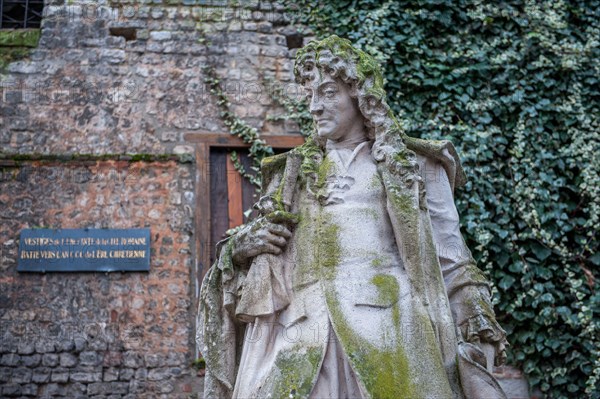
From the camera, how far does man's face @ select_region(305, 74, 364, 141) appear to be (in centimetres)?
466

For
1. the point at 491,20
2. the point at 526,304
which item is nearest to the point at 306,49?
the point at 526,304

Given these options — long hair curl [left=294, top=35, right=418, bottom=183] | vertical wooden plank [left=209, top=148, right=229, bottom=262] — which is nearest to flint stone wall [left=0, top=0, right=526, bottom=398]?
vertical wooden plank [left=209, top=148, right=229, bottom=262]

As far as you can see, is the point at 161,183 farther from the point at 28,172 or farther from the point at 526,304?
the point at 526,304

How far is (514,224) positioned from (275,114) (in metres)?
2.63

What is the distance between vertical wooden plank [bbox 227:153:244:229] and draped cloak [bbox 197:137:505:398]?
5122 mm

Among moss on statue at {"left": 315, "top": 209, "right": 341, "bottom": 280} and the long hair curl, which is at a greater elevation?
the long hair curl

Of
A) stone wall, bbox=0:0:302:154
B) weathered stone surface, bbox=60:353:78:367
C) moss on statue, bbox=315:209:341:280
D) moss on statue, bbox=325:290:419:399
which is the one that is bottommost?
weathered stone surface, bbox=60:353:78:367

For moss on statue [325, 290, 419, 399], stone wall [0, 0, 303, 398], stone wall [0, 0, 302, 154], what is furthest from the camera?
stone wall [0, 0, 302, 154]

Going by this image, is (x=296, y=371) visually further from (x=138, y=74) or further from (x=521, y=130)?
(x=138, y=74)

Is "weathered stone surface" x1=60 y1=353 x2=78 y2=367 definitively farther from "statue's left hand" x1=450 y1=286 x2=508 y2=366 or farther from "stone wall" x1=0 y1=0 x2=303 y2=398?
"statue's left hand" x1=450 y1=286 x2=508 y2=366

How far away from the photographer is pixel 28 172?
9.82 meters

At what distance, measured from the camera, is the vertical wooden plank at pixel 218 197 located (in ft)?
32.1

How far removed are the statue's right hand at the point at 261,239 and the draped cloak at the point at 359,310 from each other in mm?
62

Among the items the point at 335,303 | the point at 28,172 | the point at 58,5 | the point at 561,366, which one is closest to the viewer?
the point at 335,303
